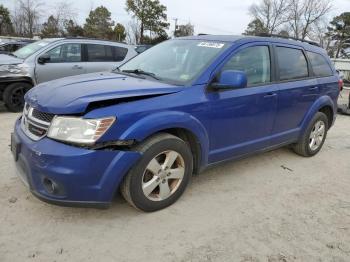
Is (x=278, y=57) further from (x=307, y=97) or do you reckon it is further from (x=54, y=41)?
(x=54, y=41)

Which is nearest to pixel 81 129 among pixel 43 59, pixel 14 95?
pixel 14 95

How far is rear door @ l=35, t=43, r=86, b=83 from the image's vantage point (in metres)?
8.12

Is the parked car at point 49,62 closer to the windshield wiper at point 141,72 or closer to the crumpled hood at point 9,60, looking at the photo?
the crumpled hood at point 9,60

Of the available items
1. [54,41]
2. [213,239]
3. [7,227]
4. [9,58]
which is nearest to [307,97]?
[213,239]

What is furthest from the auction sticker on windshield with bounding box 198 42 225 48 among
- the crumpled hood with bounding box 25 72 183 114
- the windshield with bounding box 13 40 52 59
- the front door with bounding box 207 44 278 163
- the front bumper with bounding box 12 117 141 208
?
the windshield with bounding box 13 40 52 59

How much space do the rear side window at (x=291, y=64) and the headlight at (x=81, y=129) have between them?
2.62 metres

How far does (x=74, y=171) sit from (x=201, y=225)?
4.10ft

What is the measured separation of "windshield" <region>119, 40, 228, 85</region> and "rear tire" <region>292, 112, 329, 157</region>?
6.95 feet

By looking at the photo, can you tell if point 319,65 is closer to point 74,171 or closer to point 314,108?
point 314,108

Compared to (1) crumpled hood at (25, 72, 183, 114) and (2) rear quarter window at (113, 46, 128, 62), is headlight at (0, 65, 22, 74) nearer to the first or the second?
(2) rear quarter window at (113, 46, 128, 62)

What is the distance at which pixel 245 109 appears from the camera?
13.9 ft

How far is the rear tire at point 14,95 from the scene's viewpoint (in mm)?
7766

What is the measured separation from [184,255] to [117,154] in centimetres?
97

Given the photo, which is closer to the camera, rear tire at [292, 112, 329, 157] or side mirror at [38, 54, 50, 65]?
rear tire at [292, 112, 329, 157]
